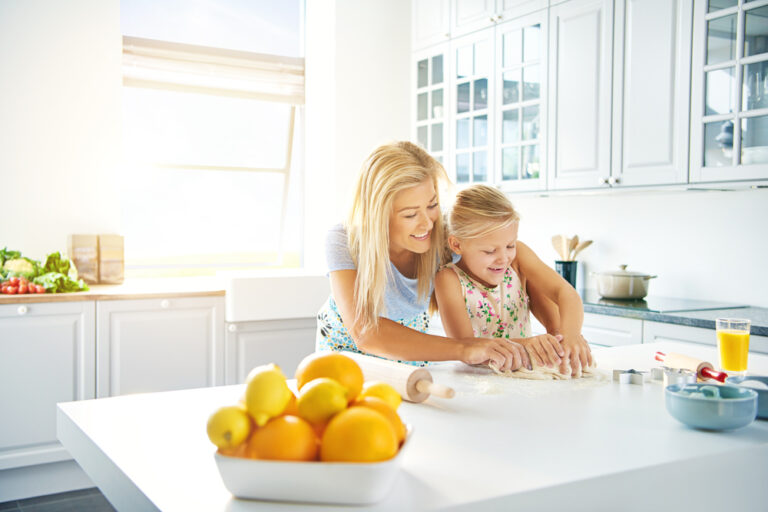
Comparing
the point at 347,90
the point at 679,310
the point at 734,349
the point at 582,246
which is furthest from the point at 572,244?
the point at 734,349

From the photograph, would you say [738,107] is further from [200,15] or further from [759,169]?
[200,15]

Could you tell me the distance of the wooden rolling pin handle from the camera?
1095mm

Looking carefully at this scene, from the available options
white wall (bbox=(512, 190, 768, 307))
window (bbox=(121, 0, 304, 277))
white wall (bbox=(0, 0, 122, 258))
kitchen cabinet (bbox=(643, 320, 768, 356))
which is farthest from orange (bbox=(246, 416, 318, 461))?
window (bbox=(121, 0, 304, 277))

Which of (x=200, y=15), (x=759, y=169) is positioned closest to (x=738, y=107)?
(x=759, y=169)

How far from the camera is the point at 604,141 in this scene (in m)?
2.94

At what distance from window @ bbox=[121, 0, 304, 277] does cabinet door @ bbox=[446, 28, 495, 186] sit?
1163mm

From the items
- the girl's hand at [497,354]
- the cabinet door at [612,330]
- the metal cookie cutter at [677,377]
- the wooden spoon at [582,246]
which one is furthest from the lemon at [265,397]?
the wooden spoon at [582,246]

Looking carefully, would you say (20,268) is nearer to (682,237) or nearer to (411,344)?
(411,344)

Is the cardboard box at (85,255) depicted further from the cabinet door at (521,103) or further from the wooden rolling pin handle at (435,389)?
the wooden rolling pin handle at (435,389)

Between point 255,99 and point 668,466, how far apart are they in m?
3.78

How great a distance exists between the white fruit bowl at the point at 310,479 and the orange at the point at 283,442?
16mm

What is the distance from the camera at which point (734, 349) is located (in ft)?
4.93

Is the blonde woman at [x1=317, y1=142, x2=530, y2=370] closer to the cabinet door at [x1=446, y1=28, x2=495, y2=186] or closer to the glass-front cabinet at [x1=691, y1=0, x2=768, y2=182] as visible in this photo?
the glass-front cabinet at [x1=691, y1=0, x2=768, y2=182]

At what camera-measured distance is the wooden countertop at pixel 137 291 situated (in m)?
2.98
